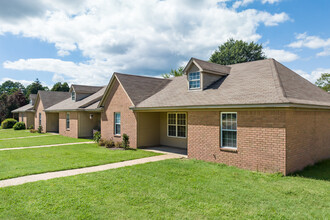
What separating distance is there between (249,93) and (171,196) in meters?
6.25

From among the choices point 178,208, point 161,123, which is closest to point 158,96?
point 161,123

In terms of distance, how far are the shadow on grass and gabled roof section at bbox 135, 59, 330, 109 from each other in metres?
2.83

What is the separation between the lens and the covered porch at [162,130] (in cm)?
1634

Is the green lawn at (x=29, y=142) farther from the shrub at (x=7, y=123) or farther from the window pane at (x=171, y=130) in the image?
the shrub at (x=7, y=123)

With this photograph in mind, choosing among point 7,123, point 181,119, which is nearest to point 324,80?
point 181,119

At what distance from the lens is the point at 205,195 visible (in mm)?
6898

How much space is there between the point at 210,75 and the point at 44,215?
1110 centimetres

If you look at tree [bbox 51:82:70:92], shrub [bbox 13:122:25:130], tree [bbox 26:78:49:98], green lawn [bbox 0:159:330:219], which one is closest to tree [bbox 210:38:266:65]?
green lawn [bbox 0:159:330:219]

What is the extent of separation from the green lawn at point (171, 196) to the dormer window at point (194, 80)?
6.20 metres

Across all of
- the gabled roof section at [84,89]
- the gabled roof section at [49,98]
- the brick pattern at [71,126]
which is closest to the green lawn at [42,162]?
the brick pattern at [71,126]

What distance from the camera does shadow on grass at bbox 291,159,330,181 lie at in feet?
29.5

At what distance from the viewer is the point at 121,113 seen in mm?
17594

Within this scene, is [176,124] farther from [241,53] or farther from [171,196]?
[241,53]

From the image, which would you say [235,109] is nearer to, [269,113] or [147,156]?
[269,113]
